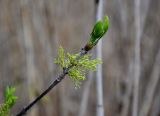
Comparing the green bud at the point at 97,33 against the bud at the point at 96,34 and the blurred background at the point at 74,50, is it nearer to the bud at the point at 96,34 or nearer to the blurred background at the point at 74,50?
the bud at the point at 96,34

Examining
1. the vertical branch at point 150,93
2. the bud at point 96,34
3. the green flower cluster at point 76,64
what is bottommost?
the vertical branch at point 150,93

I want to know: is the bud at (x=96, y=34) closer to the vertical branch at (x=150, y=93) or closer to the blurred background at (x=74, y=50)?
the blurred background at (x=74, y=50)

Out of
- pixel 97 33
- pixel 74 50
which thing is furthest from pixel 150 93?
pixel 97 33

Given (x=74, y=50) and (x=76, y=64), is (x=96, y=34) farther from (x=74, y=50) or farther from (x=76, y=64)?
(x=74, y=50)

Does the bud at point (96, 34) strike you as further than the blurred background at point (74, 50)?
No

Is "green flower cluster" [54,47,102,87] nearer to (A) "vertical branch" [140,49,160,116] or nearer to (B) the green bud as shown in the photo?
(B) the green bud

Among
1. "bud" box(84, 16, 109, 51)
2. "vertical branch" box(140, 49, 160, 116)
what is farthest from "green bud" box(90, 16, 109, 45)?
"vertical branch" box(140, 49, 160, 116)

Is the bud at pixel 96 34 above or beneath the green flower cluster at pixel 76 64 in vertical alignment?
above

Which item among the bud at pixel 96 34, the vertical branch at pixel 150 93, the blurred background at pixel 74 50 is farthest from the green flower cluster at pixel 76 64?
the vertical branch at pixel 150 93

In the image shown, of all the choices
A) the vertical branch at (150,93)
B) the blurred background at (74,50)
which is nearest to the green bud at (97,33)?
the blurred background at (74,50)
